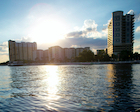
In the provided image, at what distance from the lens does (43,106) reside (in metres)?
9.66

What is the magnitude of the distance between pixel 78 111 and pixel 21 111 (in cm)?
468

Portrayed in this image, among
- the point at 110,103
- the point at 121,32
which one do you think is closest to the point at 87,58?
the point at 121,32

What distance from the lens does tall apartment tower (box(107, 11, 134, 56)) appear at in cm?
16625

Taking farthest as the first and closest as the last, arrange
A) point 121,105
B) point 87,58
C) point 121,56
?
point 87,58
point 121,56
point 121,105

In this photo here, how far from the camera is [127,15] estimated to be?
559 feet

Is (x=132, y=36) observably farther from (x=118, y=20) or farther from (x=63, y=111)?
(x=63, y=111)

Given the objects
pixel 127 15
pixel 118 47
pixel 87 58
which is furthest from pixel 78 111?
pixel 127 15

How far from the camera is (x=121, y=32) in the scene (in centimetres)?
16825

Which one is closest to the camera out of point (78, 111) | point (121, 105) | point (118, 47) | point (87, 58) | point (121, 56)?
point (78, 111)

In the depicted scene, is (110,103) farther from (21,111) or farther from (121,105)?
(21,111)

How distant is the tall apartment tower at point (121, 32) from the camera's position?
166 meters

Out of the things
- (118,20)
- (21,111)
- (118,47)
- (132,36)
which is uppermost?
(118,20)

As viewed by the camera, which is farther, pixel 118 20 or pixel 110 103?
pixel 118 20

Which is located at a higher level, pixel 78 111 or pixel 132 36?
pixel 132 36
